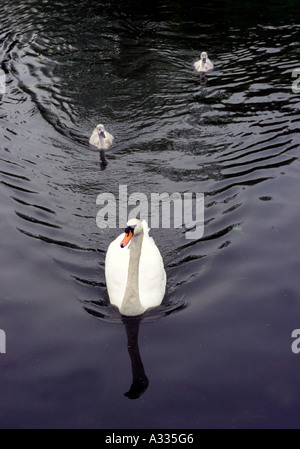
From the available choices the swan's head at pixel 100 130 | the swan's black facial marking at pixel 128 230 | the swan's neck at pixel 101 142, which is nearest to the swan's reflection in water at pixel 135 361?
the swan's black facial marking at pixel 128 230

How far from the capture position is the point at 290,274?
9484mm

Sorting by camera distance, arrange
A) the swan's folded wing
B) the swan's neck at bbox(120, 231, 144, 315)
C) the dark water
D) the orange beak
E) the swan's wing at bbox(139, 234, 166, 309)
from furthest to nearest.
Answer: the swan's folded wing, the swan's wing at bbox(139, 234, 166, 309), the swan's neck at bbox(120, 231, 144, 315), the orange beak, the dark water

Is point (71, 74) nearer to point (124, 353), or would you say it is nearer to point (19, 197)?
point (19, 197)

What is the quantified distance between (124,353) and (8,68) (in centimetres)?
1177

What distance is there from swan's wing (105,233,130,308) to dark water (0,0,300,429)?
0.92ft

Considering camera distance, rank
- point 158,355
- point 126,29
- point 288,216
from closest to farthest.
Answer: point 158,355 < point 288,216 < point 126,29

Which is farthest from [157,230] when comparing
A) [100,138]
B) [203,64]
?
[203,64]

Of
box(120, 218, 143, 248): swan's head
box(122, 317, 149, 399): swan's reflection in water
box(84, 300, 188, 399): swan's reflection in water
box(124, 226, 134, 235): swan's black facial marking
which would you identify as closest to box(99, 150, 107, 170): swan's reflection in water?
box(120, 218, 143, 248): swan's head

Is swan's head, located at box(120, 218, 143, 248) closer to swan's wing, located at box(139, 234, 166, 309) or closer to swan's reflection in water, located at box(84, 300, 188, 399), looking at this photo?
swan's wing, located at box(139, 234, 166, 309)

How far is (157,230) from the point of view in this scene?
1077 centimetres

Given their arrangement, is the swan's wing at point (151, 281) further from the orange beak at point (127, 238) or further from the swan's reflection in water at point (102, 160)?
the swan's reflection in water at point (102, 160)

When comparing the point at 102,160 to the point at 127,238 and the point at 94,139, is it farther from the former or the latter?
the point at 127,238

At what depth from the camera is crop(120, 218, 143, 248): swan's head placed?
8656 mm

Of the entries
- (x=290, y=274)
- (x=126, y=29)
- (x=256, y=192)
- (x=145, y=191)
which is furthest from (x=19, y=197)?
(x=126, y=29)
